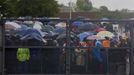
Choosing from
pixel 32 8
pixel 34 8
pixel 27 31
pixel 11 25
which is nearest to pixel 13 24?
pixel 11 25

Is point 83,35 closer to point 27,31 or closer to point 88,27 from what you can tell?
point 88,27

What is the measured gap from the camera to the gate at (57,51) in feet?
25.6

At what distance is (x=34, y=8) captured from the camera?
59.3 metres

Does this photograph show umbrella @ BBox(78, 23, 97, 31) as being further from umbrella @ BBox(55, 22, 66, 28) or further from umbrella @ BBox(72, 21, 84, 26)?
umbrella @ BBox(55, 22, 66, 28)

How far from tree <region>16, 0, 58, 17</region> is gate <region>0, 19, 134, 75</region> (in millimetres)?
49057

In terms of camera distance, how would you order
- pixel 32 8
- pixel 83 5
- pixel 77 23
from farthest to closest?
pixel 83 5 → pixel 32 8 → pixel 77 23

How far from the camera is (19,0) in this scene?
60531 mm

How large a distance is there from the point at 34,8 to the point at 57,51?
51.7m

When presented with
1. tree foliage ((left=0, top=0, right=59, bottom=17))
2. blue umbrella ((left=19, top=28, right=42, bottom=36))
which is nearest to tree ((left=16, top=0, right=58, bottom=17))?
tree foliage ((left=0, top=0, right=59, bottom=17))

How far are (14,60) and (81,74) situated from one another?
112 cm

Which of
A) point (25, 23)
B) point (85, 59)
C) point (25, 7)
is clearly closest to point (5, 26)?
point (25, 23)

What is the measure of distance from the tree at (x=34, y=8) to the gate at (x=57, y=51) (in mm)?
49057

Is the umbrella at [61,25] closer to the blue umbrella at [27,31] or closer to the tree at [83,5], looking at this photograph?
the blue umbrella at [27,31]

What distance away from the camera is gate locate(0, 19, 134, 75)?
307 inches
